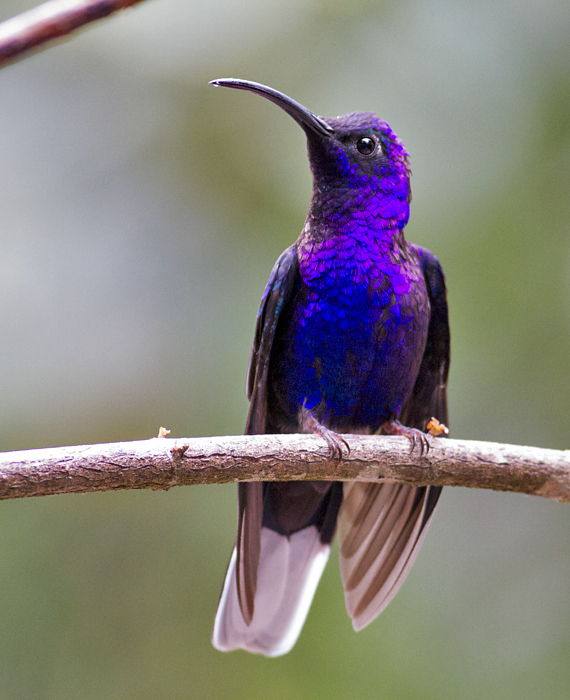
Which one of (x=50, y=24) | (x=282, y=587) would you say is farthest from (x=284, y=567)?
(x=50, y=24)

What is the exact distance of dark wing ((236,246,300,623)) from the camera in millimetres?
3087

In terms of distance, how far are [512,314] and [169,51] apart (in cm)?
319

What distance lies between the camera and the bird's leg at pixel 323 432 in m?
2.72

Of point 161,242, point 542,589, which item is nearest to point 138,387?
point 161,242

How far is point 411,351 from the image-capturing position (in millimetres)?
3162

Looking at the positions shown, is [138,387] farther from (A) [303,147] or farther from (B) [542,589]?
(B) [542,589]

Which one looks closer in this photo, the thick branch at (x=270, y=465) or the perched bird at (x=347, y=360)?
the thick branch at (x=270, y=465)

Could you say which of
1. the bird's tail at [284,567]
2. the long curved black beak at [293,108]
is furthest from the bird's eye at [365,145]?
the bird's tail at [284,567]

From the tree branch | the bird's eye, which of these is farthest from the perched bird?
the tree branch

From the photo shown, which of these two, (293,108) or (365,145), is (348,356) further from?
(293,108)

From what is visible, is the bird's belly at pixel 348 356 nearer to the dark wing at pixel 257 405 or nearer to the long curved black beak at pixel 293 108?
the dark wing at pixel 257 405

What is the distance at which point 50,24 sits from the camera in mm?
1516

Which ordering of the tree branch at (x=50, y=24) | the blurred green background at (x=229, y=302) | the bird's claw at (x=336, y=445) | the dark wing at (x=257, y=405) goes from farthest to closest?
the blurred green background at (x=229, y=302) → the dark wing at (x=257, y=405) → the bird's claw at (x=336, y=445) → the tree branch at (x=50, y=24)

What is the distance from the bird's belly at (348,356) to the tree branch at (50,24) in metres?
1.73
